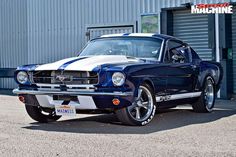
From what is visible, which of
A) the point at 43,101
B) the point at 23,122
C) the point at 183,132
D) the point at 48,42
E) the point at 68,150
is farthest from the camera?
the point at 48,42

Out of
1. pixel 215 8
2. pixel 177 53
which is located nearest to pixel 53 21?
pixel 215 8

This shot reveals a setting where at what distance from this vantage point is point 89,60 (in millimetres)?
8680

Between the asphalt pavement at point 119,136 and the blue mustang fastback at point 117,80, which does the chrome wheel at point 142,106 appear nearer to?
the blue mustang fastback at point 117,80

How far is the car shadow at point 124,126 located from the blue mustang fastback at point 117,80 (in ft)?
0.74

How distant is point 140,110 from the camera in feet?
28.7

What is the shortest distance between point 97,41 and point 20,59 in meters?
11.2

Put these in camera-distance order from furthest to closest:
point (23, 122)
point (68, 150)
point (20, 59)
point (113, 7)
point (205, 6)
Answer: point (20, 59)
point (113, 7)
point (205, 6)
point (23, 122)
point (68, 150)

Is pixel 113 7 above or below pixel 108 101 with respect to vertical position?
above

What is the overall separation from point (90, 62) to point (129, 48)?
124 cm

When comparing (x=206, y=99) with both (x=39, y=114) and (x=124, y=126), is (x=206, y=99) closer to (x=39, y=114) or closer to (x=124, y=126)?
(x=124, y=126)

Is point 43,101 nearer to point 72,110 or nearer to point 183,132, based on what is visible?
point 72,110

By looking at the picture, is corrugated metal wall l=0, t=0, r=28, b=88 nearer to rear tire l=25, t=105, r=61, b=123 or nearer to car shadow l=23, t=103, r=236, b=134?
car shadow l=23, t=103, r=236, b=134

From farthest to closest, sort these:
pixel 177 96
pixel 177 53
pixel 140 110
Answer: pixel 177 53 → pixel 177 96 → pixel 140 110

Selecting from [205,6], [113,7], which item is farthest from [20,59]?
[205,6]
